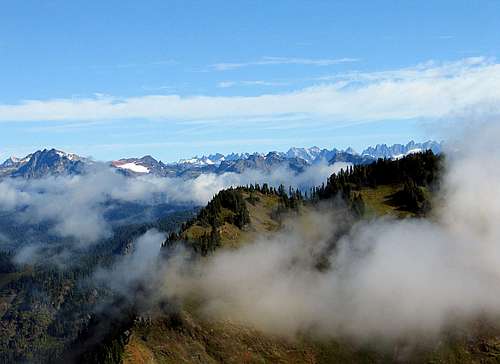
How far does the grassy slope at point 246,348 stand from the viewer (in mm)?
147250

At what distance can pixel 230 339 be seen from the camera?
15812 centimetres

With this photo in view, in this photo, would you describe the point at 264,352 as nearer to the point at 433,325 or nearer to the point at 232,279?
the point at 232,279

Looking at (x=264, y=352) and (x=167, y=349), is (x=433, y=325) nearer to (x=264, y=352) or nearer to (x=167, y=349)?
(x=264, y=352)

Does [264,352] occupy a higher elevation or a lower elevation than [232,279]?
lower

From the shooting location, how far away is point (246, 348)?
514ft

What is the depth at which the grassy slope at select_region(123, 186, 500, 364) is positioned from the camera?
147 meters

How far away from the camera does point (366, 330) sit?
538 feet

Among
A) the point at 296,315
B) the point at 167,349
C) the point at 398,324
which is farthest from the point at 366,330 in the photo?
the point at 167,349

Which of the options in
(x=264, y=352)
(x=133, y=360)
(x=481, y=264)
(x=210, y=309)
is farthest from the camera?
(x=481, y=264)

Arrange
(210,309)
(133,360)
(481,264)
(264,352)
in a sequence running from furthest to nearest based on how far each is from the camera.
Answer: (481,264) → (210,309) → (264,352) → (133,360)

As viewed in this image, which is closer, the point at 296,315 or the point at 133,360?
the point at 133,360

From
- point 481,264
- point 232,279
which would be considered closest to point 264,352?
point 232,279

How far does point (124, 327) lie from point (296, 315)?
54899 mm

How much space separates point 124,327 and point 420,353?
90.3 meters
